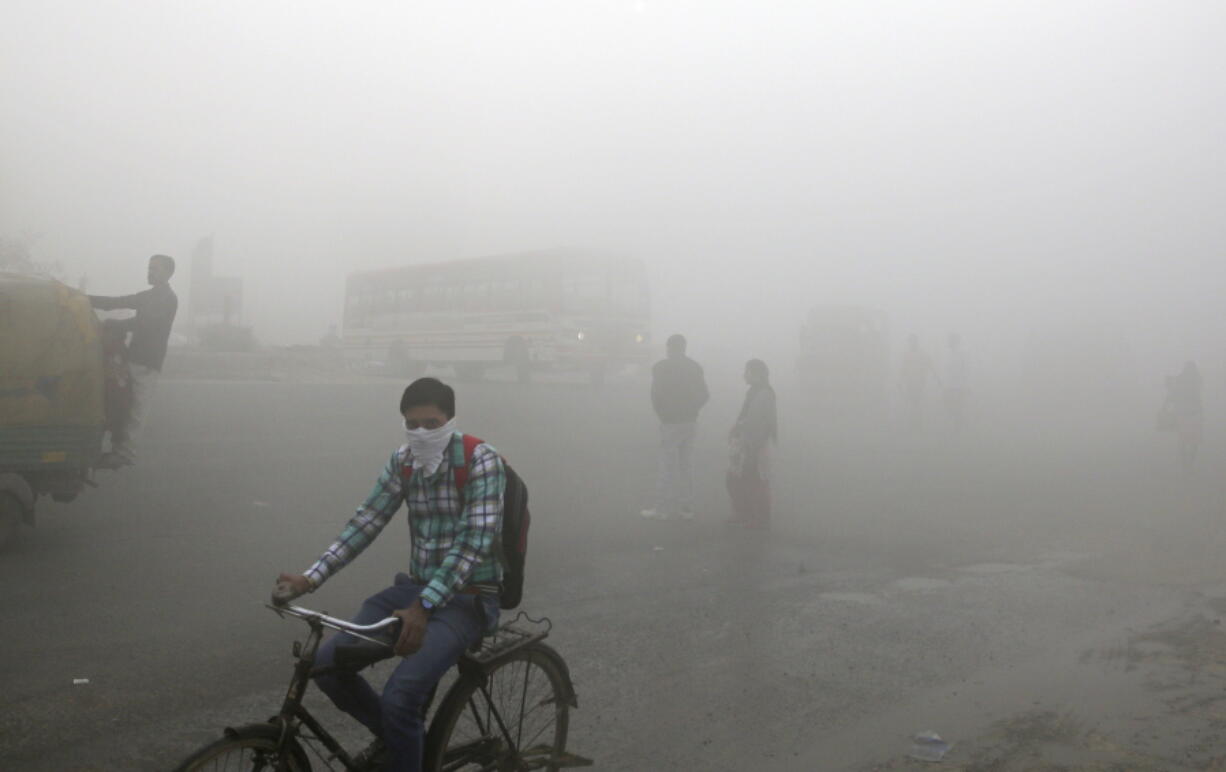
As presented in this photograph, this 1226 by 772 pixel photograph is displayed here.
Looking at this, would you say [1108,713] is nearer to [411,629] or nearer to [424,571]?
[424,571]

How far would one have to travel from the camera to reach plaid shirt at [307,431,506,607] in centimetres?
365

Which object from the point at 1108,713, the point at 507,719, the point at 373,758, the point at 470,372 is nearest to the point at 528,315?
the point at 470,372

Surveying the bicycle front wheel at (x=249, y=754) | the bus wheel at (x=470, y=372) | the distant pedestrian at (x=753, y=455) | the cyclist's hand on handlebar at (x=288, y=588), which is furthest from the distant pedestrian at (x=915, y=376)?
the bicycle front wheel at (x=249, y=754)

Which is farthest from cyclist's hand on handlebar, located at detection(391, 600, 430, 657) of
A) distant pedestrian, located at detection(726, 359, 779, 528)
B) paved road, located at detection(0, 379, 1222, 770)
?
distant pedestrian, located at detection(726, 359, 779, 528)

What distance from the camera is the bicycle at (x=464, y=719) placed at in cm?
329

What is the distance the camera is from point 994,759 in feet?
16.1

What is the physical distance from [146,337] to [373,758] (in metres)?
6.96

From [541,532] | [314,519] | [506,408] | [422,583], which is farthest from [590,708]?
[506,408]

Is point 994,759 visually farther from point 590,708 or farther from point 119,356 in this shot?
point 119,356

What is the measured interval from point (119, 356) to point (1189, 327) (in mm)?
69271

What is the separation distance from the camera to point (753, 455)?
37.4ft

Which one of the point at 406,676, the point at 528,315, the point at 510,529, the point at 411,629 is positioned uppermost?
the point at 528,315

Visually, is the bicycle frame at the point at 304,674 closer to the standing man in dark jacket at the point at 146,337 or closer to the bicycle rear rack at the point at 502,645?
the bicycle rear rack at the point at 502,645

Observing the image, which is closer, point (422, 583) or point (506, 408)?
point (422, 583)
